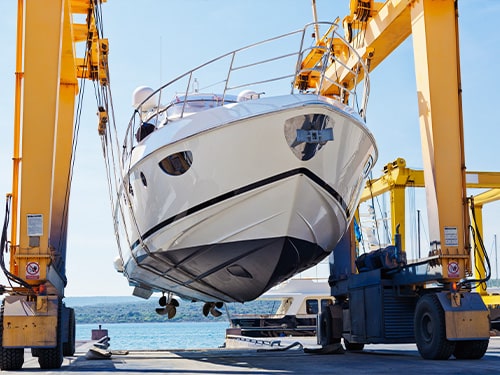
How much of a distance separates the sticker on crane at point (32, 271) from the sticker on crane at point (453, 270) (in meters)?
5.15

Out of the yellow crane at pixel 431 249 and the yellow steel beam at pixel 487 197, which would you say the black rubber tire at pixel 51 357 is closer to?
the yellow crane at pixel 431 249

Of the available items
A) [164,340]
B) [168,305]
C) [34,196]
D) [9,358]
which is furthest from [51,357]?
[164,340]

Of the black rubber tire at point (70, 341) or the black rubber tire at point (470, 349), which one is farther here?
the black rubber tire at point (70, 341)

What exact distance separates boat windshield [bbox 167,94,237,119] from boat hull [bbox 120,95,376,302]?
1107mm

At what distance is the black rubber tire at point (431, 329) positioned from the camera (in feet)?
29.5

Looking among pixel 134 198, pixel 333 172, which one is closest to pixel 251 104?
pixel 333 172

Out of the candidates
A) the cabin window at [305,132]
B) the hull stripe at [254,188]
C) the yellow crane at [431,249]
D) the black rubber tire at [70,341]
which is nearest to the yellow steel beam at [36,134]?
the hull stripe at [254,188]

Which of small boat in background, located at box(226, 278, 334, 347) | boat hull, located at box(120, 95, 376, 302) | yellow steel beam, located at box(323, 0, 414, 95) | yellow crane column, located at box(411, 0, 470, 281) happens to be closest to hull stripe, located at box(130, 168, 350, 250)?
boat hull, located at box(120, 95, 376, 302)

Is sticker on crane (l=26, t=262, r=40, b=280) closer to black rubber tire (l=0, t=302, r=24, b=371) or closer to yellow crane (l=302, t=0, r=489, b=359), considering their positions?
black rubber tire (l=0, t=302, r=24, b=371)

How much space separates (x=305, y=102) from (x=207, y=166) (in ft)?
4.62

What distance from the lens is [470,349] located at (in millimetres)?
9242

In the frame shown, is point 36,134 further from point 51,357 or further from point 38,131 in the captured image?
point 51,357

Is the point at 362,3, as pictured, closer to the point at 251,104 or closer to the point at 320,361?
the point at 251,104

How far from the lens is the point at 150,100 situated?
1109 centimetres
